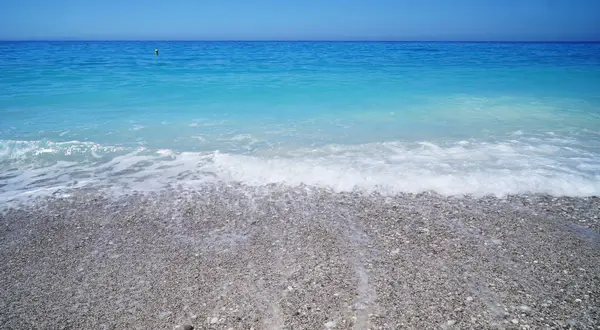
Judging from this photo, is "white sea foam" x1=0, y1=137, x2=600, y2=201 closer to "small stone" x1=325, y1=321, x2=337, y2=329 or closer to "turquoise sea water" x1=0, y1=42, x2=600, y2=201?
"turquoise sea water" x1=0, y1=42, x2=600, y2=201

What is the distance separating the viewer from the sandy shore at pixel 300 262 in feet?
11.1

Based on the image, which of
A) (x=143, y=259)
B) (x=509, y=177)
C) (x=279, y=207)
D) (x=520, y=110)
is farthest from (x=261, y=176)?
(x=520, y=110)

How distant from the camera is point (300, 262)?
4.18 meters

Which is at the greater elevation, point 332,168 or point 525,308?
point 332,168

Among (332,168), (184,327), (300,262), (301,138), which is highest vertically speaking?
(301,138)

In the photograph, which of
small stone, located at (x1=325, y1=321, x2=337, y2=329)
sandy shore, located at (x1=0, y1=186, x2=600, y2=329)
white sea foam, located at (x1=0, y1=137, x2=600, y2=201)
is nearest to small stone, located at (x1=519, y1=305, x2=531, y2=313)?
sandy shore, located at (x1=0, y1=186, x2=600, y2=329)

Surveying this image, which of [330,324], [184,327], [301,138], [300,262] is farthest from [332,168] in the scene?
[184,327]

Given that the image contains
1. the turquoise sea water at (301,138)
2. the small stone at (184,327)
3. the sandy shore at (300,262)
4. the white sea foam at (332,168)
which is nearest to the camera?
the small stone at (184,327)

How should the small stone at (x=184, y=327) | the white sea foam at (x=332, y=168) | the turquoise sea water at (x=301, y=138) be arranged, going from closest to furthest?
the small stone at (x=184, y=327), the white sea foam at (x=332, y=168), the turquoise sea water at (x=301, y=138)

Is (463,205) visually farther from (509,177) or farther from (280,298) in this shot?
(280,298)

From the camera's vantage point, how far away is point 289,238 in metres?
4.71

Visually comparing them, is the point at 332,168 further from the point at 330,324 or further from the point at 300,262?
the point at 330,324

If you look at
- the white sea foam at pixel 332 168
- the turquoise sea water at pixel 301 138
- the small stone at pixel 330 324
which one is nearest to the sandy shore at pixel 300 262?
the small stone at pixel 330 324

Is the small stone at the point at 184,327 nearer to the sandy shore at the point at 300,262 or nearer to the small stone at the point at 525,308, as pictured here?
the sandy shore at the point at 300,262
